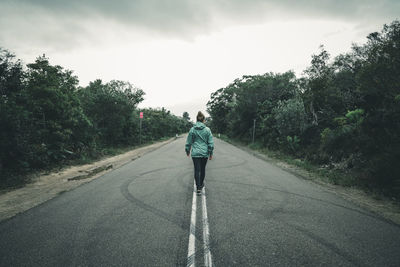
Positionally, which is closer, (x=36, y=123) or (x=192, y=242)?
(x=192, y=242)

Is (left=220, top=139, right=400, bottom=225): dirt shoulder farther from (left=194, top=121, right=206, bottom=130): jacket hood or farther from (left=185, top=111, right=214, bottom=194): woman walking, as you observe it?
(left=194, top=121, right=206, bottom=130): jacket hood

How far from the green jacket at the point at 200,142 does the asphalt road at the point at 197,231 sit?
3.91 feet

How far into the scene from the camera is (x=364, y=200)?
18.2ft

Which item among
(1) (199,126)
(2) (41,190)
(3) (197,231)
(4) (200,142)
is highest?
(1) (199,126)

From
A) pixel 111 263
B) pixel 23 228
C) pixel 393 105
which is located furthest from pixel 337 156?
pixel 23 228

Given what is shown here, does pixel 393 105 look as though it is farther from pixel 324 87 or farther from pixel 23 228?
pixel 23 228

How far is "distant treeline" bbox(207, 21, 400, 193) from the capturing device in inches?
289

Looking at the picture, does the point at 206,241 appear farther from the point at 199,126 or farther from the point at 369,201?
the point at 369,201

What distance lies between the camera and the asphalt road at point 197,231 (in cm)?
282

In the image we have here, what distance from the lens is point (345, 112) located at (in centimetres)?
1377

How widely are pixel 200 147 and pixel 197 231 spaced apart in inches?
105

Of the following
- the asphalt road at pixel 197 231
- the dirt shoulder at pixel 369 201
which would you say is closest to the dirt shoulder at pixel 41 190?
the asphalt road at pixel 197 231

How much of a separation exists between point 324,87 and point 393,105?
920 cm

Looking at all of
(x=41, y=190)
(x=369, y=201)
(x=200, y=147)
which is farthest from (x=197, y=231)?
(x=41, y=190)
